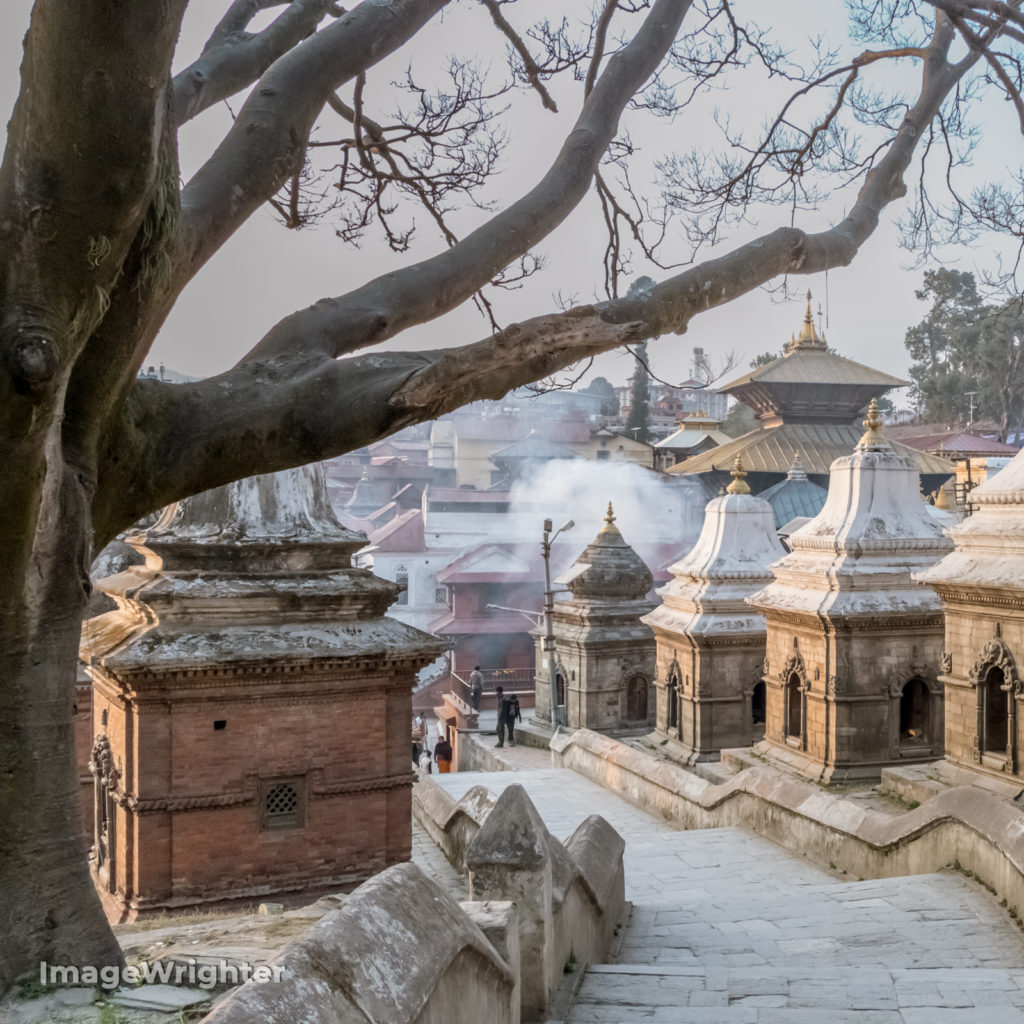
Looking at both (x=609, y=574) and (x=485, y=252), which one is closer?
(x=485, y=252)

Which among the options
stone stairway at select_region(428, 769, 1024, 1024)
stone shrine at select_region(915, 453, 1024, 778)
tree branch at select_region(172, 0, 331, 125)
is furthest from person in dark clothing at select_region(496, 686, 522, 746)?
tree branch at select_region(172, 0, 331, 125)

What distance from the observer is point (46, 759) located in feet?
12.4

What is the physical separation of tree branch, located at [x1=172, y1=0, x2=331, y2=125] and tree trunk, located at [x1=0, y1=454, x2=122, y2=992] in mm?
2072

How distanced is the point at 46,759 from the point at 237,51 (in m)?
3.19

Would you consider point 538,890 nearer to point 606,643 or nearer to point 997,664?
point 997,664

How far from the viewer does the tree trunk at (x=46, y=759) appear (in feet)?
11.9

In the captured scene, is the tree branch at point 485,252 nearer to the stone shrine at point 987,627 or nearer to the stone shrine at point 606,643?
the stone shrine at point 987,627

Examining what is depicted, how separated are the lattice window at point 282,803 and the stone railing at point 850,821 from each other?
5.18 meters

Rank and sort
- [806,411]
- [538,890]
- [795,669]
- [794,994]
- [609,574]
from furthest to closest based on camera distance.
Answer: [806,411], [609,574], [795,669], [794,994], [538,890]

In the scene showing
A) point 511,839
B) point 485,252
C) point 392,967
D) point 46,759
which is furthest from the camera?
point 511,839

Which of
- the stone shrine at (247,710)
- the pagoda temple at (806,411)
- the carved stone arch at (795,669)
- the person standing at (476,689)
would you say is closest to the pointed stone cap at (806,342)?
the pagoda temple at (806,411)

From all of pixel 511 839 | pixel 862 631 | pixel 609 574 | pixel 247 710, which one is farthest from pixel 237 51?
pixel 609 574

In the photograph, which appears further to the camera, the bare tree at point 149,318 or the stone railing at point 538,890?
the stone railing at point 538,890

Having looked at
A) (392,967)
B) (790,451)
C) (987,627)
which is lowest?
(392,967)
